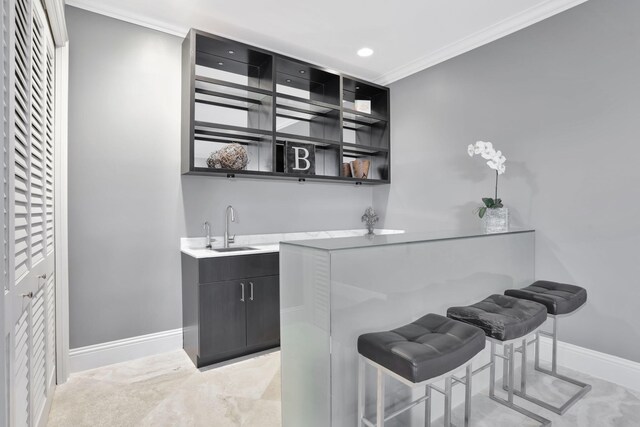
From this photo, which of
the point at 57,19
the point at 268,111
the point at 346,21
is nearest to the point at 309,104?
the point at 268,111

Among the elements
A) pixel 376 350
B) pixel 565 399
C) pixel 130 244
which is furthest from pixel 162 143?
pixel 565 399

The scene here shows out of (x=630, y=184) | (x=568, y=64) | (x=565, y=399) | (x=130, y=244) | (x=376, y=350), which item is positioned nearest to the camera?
(x=376, y=350)

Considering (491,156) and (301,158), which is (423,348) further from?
(301,158)

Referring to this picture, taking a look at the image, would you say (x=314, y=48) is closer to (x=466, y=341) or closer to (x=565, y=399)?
(x=466, y=341)

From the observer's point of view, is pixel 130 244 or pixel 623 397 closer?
pixel 623 397

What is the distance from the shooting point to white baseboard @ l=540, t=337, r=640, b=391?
2.18 metres

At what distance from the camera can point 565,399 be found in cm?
205

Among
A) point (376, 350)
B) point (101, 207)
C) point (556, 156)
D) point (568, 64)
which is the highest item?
point (568, 64)

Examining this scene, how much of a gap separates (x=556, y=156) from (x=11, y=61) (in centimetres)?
313

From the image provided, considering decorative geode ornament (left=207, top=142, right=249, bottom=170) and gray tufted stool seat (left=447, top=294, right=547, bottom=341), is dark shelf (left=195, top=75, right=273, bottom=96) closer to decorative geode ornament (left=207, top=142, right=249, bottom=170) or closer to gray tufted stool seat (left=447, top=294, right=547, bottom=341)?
decorative geode ornament (left=207, top=142, right=249, bottom=170)

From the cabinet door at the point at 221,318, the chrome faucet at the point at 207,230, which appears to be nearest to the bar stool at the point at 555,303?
the cabinet door at the point at 221,318

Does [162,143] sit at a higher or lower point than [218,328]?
higher

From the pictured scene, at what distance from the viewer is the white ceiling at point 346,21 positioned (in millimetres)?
2520

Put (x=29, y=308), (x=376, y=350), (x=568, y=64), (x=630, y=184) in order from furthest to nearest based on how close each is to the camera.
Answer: (x=568, y=64)
(x=630, y=184)
(x=29, y=308)
(x=376, y=350)
